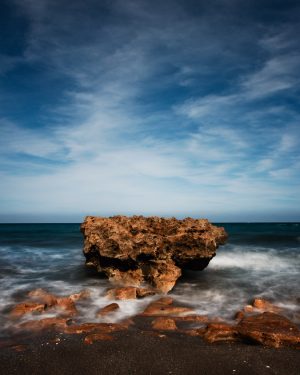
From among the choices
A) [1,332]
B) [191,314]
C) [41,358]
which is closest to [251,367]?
[191,314]

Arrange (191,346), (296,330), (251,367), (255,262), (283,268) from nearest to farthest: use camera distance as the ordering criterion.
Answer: (251,367), (191,346), (296,330), (283,268), (255,262)

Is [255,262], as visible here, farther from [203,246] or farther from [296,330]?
[296,330]

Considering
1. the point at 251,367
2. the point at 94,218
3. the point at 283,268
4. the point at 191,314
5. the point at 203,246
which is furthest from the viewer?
the point at 283,268

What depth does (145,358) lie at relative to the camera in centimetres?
591

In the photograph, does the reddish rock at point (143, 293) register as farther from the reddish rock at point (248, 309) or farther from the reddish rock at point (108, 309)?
the reddish rock at point (248, 309)

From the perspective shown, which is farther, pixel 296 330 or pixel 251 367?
pixel 296 330

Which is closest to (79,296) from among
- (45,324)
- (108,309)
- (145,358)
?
(108,309)

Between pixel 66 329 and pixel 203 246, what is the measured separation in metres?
7.02

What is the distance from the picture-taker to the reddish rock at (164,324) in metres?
7.49

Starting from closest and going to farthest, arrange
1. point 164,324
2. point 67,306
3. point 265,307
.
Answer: point 164,324 → point 67,306 → point 265,307

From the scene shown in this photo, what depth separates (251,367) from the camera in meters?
5.54

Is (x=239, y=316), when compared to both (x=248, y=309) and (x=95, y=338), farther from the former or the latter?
(x=95, y=338)

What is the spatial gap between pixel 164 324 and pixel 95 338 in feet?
6.03

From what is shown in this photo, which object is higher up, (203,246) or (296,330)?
(203,246)
